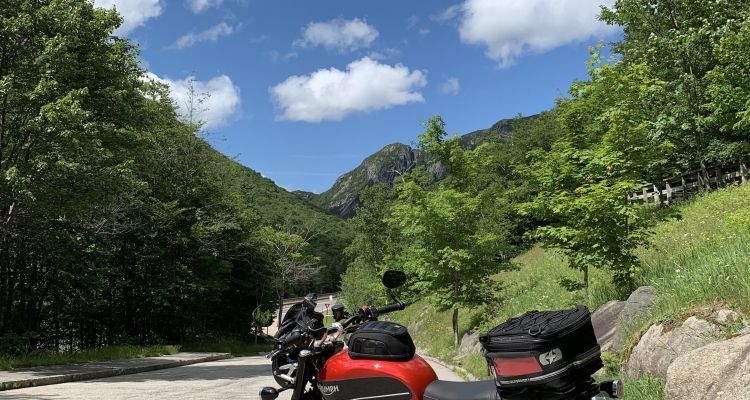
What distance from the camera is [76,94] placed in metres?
11.4

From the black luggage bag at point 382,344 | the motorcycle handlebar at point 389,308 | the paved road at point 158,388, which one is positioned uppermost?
the motorcycle handlebar at point 389,308

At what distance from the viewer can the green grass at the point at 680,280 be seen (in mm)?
5180

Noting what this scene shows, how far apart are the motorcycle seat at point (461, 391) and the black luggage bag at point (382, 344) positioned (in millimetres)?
256

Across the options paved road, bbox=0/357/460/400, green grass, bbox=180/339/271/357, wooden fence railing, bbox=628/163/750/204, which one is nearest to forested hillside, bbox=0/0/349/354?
green grass, bbox=180/339/271/357

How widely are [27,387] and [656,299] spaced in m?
11.2

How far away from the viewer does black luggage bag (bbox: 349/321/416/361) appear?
299cm

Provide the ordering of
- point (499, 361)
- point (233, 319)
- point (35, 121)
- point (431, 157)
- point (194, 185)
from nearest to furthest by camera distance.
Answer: point (499, 361)
point (35, 121)
point (431, 157)
point (194, 185)
point (233, 319)

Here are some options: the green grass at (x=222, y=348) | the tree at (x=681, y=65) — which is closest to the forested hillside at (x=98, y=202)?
the green grass at (x=222, y=348)

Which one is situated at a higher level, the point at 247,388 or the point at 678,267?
the point at 678,267

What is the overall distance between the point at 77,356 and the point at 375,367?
47.1ft

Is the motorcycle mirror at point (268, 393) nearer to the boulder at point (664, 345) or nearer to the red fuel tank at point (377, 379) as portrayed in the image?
the red fuel tank at point (377, 379)

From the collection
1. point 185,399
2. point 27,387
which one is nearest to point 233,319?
point 27,387

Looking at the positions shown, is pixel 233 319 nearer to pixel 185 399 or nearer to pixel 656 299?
pixel 185 399

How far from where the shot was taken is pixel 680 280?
6227 millimetres
